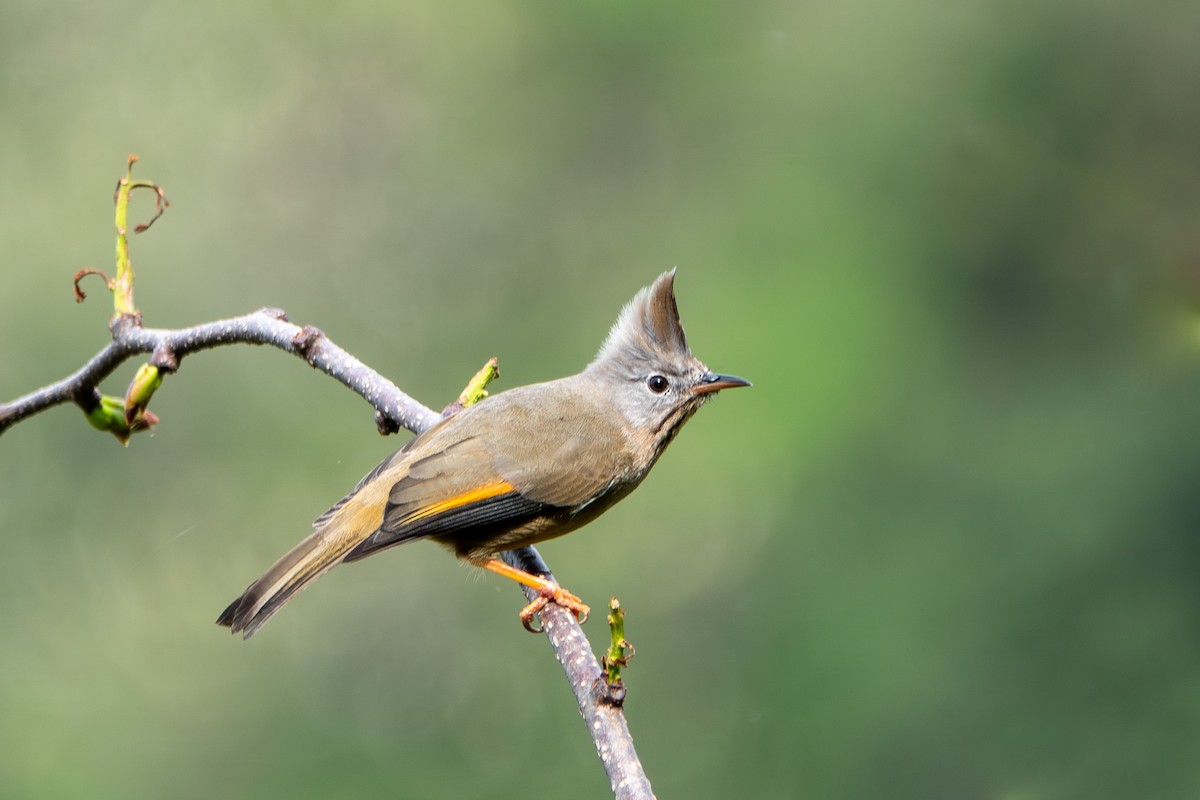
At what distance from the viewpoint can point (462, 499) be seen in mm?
3207

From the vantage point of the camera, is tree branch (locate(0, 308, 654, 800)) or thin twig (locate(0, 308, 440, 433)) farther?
thin twig (locate(0, 308, 440, 433))

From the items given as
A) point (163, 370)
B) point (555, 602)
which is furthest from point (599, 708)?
point (163, 370)

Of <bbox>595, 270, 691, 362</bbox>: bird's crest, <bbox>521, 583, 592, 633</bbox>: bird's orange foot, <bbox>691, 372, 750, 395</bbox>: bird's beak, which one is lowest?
<bbox>521, 583, 592, 633</bbox>: bird's orange foot

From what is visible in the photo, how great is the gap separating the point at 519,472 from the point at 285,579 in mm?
609

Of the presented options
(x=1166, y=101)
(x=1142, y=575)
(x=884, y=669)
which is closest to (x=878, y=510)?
(x=884, y=669)

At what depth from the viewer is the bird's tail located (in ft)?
9.80

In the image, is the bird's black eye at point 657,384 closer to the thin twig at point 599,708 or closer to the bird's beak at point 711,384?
the bird's beak at point 711,384

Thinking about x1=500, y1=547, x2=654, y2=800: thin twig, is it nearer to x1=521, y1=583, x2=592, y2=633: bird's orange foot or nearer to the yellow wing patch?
x1=521, y1=583, x2=592, y2=633: bird's orange foot

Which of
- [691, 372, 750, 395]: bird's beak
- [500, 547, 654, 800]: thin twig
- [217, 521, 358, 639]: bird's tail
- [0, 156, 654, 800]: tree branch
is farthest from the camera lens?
[691, 372, 750, 395]: bird's beak

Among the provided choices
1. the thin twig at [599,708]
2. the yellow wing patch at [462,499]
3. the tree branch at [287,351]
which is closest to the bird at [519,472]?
the yellow wing patch at [462,499]

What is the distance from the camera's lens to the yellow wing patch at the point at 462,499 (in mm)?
3174

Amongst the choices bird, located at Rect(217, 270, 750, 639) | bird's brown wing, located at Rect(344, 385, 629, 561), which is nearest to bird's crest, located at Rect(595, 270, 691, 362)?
bird, located at Rect(217, 270, 750, 639)

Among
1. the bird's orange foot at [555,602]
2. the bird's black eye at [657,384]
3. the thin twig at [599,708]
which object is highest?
the bird's black eye at [657,384]

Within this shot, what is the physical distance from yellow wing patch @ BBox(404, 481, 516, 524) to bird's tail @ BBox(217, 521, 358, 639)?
0.18 meters
